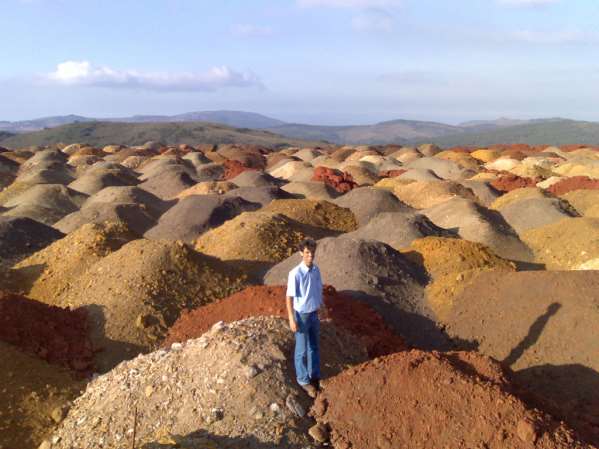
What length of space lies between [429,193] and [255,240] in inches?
477

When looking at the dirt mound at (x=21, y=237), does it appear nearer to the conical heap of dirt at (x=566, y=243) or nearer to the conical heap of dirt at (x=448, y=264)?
the conical heap of dirt at (x=448, y=264)

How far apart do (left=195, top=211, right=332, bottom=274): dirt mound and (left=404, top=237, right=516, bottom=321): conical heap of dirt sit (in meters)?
3.51

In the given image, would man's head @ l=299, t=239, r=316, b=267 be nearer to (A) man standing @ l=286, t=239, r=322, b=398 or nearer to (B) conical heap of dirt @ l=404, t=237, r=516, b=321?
(A) man standing @ l=286, t=239, r=322, b=398

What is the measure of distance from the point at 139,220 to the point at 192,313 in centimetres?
1155

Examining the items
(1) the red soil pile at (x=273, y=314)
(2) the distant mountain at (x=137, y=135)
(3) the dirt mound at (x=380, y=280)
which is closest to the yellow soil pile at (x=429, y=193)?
(3) the dirt mound at (x=380, y=280)

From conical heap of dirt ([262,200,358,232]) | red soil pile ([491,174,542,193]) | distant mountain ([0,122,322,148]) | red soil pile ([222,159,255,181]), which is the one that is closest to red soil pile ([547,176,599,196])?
red soil pile ([491,174,542,193])

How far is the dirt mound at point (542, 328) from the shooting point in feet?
30.8

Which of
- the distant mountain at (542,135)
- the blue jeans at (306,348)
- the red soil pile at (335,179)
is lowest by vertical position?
the distant mountain at (542,135)

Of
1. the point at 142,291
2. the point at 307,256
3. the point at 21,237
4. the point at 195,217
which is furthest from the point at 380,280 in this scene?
the point at 21,237

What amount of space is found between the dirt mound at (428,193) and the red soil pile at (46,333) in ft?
56.7

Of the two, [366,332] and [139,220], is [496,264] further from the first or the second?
[139,220]

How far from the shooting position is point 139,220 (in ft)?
72.0

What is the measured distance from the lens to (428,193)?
26062 millimetres

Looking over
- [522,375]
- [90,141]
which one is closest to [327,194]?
[522,375]
